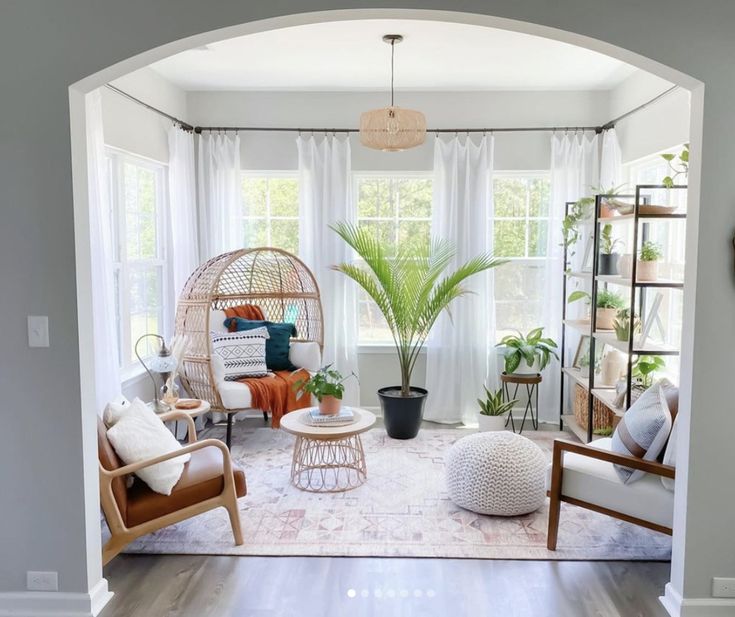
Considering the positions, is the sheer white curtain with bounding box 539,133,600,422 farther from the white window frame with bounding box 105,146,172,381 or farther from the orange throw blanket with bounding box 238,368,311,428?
the white window frame with bounding box 105,146,172,381

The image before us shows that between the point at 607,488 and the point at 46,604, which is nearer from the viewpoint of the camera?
the point at 46,604

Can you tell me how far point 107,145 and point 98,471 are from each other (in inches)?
92.1

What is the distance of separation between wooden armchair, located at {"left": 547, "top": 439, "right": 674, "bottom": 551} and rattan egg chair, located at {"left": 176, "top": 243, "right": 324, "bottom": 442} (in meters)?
2.36

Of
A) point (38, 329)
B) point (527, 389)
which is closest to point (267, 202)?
point (527, 389)

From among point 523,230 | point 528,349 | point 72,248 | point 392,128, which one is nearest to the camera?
point 72,248

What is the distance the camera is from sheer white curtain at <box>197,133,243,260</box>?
5316mm

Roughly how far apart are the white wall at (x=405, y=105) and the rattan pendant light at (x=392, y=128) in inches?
37.4

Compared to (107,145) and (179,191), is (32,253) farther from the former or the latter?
(179,191)

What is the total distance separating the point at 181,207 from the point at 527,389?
324 cm

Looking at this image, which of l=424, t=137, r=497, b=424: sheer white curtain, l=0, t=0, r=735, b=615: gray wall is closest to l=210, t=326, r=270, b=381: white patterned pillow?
l=424, t=137, r=497, b=424: sheer white curtain

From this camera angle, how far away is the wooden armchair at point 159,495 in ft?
8.80

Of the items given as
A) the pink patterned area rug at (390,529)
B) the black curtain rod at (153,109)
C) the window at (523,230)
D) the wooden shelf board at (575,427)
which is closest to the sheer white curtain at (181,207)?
the black curtain rod at (153,109)

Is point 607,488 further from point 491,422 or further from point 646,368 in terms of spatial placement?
point 491,422

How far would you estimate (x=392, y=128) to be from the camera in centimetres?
433
